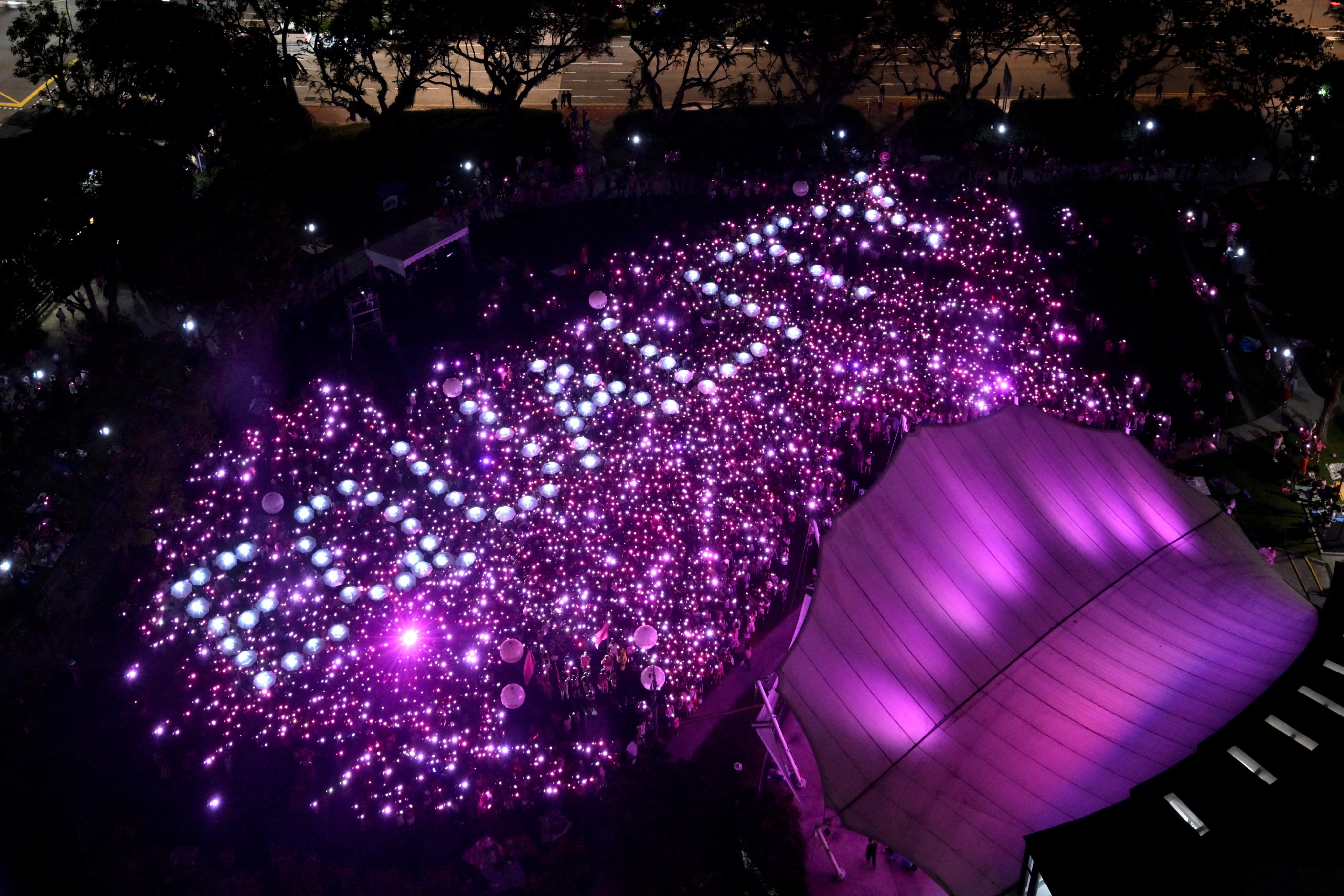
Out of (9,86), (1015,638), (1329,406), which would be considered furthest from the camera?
(9,86)

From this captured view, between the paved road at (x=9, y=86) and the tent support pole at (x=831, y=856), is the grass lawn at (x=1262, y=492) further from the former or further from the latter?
the paved road at (x=9, y=86)

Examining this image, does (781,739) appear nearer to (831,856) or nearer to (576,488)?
(831,856)

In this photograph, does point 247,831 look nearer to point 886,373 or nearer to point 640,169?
point 886,373

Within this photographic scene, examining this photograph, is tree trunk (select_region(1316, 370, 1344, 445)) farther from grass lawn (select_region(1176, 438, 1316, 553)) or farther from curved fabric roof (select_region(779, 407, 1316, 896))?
curved fabric roof (select_region(779, 407, 1316, 896))

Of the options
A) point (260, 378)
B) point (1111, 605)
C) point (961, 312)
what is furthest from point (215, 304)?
point (1111, 605)

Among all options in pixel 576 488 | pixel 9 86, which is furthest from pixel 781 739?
pixel 9 86

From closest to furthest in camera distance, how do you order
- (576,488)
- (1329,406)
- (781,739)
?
(781,739), (576,488), (1329,406)
